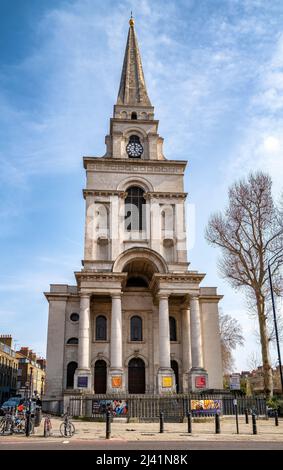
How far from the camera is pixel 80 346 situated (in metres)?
34.8

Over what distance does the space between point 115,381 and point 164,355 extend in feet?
14.2

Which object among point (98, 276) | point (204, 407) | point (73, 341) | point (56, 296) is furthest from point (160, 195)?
point (204, 407)

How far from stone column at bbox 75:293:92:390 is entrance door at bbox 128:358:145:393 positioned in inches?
198

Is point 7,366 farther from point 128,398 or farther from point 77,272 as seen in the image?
point 128,398

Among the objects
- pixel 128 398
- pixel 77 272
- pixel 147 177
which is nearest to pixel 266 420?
pixel 128 398

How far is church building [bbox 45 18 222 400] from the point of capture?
35.4 meters

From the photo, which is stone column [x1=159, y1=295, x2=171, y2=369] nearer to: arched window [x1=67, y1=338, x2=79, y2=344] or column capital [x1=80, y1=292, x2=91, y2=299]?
column capital [x1=80, y1=292, x2=91, y2=299]

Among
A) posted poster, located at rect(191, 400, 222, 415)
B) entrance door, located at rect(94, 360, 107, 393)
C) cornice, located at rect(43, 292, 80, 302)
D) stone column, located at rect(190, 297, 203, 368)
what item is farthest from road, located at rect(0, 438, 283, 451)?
cornice, located at rect(43, 292, 80, 302)

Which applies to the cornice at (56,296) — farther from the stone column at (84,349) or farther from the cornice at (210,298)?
the cornice at (210,298)

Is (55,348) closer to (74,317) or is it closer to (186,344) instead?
(74,317)

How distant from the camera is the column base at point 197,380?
3397cm

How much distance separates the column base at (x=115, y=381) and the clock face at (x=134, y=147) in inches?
848
